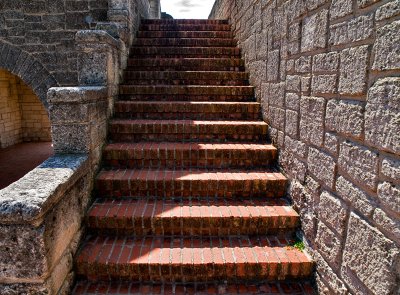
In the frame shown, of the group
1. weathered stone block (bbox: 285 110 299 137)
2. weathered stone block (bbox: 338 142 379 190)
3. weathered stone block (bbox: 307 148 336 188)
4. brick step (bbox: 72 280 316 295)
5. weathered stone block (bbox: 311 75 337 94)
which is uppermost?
weathered stone block (bbox: 311 75 337 94)

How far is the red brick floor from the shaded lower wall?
663 cm

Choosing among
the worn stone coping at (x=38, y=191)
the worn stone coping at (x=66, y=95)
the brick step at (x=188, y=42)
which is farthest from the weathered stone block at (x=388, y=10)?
the brick step at (x=188, y=42)

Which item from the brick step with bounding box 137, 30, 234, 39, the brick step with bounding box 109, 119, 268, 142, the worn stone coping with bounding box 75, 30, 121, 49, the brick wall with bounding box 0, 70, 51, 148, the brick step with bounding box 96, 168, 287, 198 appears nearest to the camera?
the brick step with bounding box 96, 168, 287, 198

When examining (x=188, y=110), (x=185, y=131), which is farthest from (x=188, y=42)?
(x=185, y=131)

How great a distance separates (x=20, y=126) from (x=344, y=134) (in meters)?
11.8

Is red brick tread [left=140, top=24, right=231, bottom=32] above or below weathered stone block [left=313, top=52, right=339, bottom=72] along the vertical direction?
above

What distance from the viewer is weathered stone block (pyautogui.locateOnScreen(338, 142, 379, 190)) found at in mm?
1786

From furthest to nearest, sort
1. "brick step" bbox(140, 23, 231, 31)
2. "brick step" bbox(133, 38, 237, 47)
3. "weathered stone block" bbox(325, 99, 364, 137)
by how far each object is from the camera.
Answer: "brick step" bbox(140, 23, 231, 31), "brick step" bbox(133, 38, 237, 47), "weathered stone block" bbox(325, 99, 364, 137)

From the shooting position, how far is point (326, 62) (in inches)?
92.7

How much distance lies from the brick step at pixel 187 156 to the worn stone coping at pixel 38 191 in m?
0.83

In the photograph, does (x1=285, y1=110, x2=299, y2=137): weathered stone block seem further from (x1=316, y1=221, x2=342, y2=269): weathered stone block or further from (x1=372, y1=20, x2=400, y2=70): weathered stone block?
(x1=372, y1=20, x2=400, y2=70): weathered stone block

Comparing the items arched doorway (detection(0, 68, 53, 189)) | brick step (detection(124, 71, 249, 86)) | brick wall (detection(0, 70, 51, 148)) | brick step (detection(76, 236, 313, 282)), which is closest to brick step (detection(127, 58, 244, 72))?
brick step (detection(124, 71, 249, 86))

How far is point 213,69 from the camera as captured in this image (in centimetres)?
554

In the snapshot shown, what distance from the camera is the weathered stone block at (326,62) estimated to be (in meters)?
2.22
